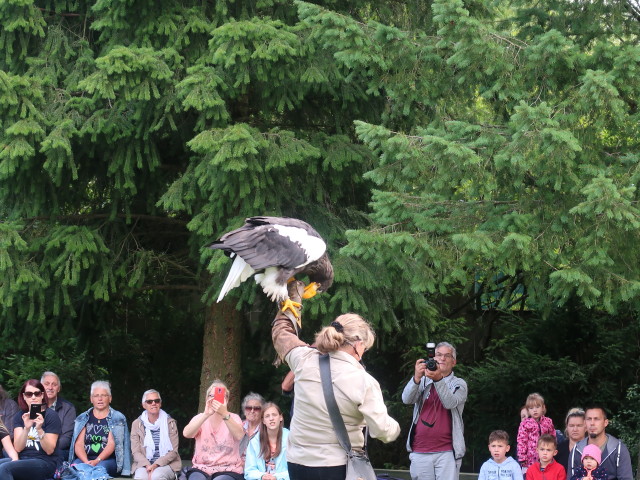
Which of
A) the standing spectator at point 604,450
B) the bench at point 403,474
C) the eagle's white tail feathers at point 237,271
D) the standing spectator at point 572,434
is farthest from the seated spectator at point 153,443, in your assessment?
the eagle's white tail feathers at point 237,271

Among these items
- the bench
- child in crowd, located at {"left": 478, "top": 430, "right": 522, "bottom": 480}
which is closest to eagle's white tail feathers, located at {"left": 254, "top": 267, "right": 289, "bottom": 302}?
child in crowd, located at {"left": 478, "top": 430, "right": 522, "bottom": 480}

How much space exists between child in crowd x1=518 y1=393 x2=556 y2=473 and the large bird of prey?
10.4 feet

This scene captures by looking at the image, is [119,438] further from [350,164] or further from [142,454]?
[350,164]

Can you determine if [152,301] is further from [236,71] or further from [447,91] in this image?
[447,91]

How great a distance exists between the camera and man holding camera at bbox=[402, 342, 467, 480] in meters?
6.09

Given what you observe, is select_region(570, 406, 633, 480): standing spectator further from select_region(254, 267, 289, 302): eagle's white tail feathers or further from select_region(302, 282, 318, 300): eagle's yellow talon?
select_region(254, 267, 289, 302): eagle's white tail feathers

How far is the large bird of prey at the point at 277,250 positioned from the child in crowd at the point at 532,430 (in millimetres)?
3161


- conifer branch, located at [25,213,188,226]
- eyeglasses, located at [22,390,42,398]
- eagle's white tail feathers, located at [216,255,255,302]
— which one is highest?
conifer branch, located at [25,213,188,226]

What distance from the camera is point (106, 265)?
784cm

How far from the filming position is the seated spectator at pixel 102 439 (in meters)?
7.35

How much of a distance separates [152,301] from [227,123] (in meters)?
3.60

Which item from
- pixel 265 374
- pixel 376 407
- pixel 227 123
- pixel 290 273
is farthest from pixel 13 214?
pixel 376 407

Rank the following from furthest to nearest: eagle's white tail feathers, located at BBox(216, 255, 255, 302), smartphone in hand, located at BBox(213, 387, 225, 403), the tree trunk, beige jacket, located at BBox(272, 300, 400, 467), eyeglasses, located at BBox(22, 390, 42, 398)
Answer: the tree trunk
eyeglasses, located at BBox(22, 390, 42, 398)
smartphone in hand, located at BBox(213, 387, 225, 403)
eagle's white tail feathers, located at BBox(216, 255, 255, 302)
beige jacket, located at BBox(272, 300, 400, 467)

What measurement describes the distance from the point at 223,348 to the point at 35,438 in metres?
2.23
